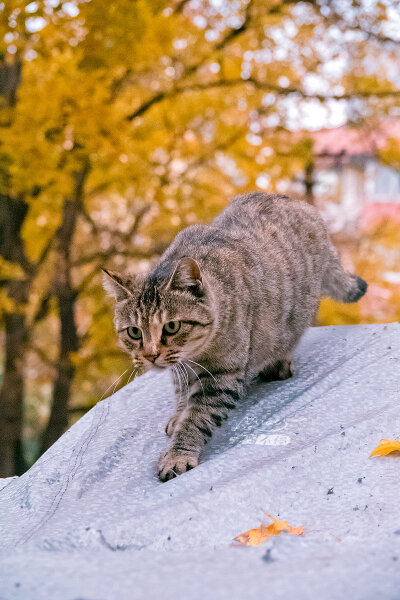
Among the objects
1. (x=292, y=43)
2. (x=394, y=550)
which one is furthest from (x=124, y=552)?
(x=292, y=43)

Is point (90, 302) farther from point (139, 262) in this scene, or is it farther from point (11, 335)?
point (11, 335)

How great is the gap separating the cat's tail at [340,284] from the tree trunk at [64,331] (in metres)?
4.47

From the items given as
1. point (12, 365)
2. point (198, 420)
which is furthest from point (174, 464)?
point (12, 365)

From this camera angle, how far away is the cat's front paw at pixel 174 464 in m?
2.08

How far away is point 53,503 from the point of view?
2.00 meters

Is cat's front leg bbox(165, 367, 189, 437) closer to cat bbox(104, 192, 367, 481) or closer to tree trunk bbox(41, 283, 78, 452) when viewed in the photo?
cat bbox(104, 192, 367, 481)

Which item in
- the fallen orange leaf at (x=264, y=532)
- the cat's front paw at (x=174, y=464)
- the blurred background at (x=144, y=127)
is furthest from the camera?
the blurred background at (x=144, y=127)

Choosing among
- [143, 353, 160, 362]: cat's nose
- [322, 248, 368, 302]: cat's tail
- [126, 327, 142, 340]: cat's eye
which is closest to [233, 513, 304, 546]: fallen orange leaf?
[143, 353, 160, 362]: cat's nose

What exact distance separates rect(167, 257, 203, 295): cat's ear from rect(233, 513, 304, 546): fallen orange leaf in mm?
970

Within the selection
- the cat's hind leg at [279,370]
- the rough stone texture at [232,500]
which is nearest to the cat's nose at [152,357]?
the rough stone texture at [232,500]

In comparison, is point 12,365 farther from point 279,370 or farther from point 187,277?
point 187,277

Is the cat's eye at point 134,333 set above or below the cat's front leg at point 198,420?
above

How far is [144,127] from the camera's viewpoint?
625cm

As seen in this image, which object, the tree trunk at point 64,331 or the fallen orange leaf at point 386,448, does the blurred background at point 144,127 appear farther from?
the fallen orange leaf at point 386,448
